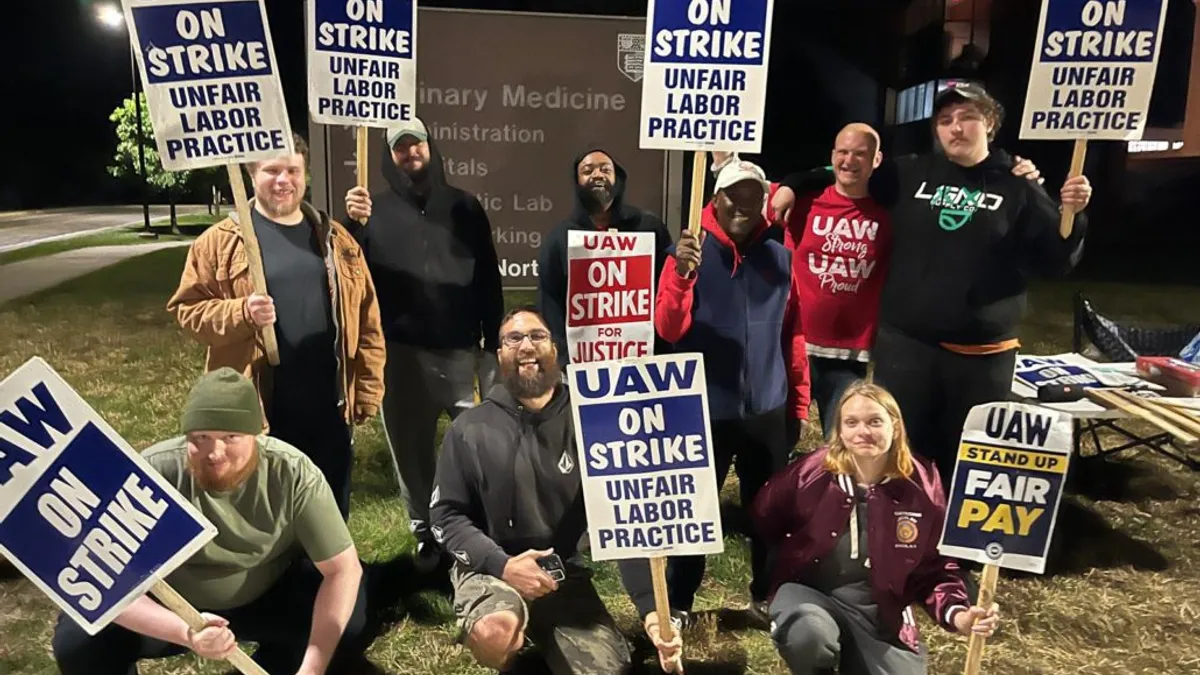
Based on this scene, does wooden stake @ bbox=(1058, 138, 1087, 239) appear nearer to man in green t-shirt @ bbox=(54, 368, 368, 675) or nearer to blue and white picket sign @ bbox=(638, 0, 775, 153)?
blue and white picket sign @ bbox=(638, 0, 775, 153)

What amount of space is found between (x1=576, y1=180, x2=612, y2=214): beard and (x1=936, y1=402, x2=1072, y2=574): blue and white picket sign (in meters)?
1.29

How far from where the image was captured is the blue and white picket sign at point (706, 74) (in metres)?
2.46

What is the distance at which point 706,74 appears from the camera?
2.50 meters

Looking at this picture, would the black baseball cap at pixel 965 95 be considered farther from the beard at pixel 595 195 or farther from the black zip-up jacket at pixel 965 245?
the beard at pixel 595 195

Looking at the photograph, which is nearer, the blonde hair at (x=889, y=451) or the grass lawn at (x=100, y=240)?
the blonde hair at (x=889, y=451)

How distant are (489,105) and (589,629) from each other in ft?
6.59

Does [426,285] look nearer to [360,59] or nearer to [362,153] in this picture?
[362,153]

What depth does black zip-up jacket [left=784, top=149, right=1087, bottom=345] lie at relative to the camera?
2.87 metres

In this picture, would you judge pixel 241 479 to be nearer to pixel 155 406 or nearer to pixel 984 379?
pixel 984 379

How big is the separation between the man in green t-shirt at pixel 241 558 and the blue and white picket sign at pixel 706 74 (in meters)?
1.31

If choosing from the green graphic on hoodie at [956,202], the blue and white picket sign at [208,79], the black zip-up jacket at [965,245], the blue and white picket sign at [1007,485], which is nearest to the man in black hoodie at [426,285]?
the blue and white picket sign at [208,79]

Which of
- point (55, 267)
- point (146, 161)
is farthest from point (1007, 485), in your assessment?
point (55, 267)

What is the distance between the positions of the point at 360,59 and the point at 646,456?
4.53ft

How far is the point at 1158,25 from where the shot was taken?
255 centimetres
